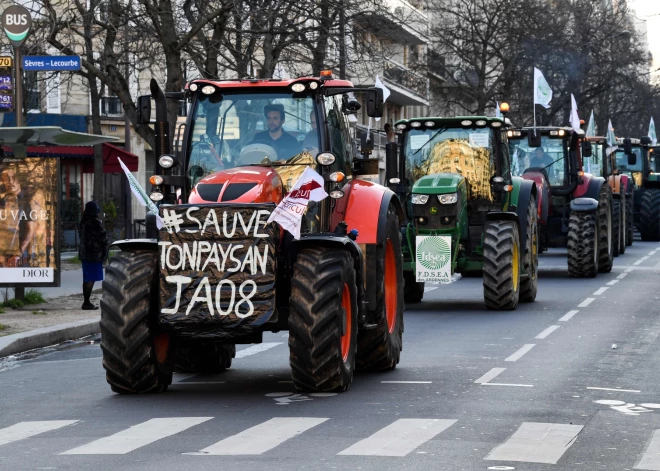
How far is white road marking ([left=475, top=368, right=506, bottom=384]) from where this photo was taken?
12.5 m

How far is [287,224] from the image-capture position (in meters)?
11.2

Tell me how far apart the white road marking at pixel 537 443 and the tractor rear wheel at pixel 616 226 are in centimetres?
2350

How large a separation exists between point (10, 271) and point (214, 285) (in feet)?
32.9

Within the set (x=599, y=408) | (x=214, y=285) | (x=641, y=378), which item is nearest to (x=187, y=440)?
(x=214, y=285)

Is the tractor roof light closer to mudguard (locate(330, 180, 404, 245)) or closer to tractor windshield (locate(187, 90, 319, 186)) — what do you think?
tractor windshield (locate(187, 90, 319, 186))

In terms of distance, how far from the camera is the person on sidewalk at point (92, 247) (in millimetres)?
21516

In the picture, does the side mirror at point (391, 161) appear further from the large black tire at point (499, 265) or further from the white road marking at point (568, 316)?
the white road marking at point (568, 316)

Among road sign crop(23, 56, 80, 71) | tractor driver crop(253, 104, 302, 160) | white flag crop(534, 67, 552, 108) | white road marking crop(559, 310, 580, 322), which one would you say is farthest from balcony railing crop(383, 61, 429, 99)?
tractor driver crop(253, 104, 302, 160)

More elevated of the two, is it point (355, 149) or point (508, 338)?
point (355, 149)

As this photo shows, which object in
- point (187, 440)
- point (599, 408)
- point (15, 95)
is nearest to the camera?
point (187, 440)

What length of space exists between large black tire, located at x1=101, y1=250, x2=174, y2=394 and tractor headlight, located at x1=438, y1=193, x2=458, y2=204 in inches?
364

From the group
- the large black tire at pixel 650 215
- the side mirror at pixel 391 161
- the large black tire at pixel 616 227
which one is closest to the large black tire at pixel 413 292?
the side mirror at pixel 391 161

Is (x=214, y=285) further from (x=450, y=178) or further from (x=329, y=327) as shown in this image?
(x=450, y=178)

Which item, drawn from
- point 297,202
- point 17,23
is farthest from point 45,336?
point 297,202
